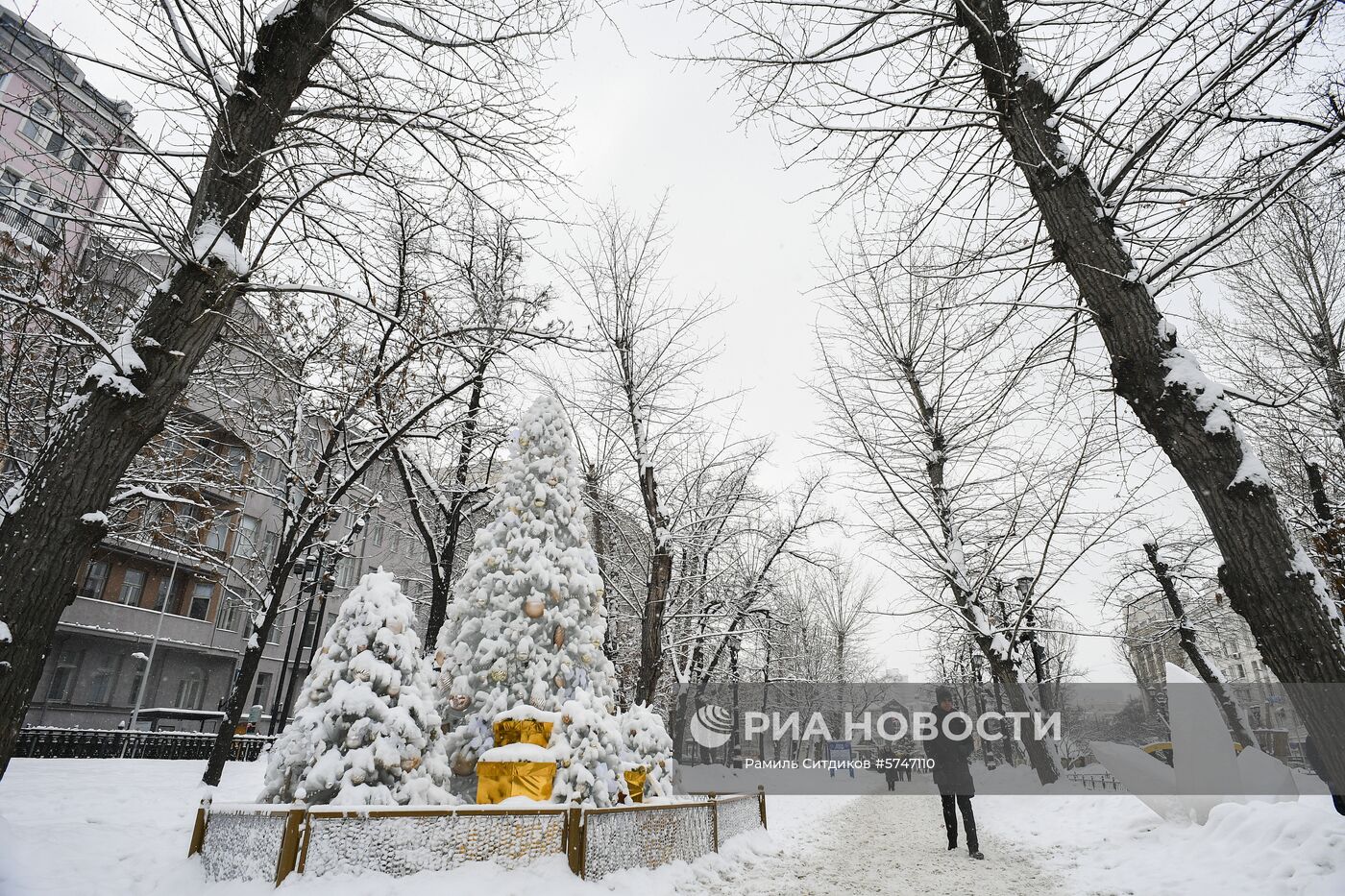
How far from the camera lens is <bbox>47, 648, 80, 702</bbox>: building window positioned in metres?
25.1

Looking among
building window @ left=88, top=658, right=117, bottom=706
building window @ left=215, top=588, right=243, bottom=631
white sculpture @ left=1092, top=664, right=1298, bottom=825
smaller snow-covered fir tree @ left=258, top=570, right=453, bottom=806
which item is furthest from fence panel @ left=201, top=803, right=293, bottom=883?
building window @ left=215, top=588, right=243, bottom=631

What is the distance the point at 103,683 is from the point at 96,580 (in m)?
4.12

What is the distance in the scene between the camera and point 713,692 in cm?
3247

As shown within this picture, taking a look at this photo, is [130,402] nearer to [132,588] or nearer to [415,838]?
[415,838]

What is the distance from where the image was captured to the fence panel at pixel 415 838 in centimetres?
451

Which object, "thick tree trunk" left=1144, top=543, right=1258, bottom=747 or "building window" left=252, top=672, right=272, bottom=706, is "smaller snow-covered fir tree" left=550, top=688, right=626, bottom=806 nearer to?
"thick tree trunk" left=1144, top=543, right=1258, bottom=747

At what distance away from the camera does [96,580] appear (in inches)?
1059

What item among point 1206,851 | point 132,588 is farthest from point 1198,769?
point 132,588

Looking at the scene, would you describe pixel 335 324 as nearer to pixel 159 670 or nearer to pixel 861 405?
pixel 861 405

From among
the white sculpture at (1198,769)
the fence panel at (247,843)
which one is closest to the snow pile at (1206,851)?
the white sculpture at (1198,769)

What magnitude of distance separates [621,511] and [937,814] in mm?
9958

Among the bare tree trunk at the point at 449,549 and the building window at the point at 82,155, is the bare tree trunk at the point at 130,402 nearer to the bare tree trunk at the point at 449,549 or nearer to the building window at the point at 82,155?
the building window at the point at 82,155

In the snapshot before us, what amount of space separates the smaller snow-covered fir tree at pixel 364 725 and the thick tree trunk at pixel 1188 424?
576 centimetres

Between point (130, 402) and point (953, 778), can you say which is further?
point (953, 778)
